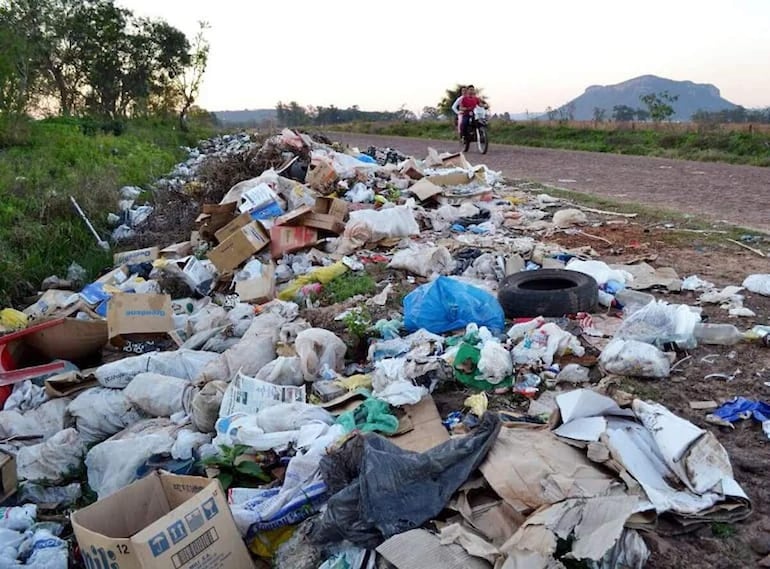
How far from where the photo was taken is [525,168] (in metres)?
11.6

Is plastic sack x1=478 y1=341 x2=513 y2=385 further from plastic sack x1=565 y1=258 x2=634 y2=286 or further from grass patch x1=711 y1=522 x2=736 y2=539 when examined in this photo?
plastic sack x1=565 y1=258 x2=634 y2=286

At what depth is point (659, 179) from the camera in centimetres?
959

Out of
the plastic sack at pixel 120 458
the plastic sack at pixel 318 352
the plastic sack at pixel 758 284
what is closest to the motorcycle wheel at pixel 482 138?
the plastic sack at pixel 758 284

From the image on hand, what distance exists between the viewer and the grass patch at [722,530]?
82.0 inches

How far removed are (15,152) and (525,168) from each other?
8645 millimetres

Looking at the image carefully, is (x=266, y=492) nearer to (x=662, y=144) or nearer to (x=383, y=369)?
(x=383, y=369)

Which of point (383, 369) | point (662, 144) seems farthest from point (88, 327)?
point (662, 144)

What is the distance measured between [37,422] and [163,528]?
6.30 ft

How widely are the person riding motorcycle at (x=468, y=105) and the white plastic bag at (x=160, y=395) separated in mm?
10935

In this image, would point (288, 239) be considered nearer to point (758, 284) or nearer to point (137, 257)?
point (137, 257)

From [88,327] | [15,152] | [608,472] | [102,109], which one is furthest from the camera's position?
[102,109]

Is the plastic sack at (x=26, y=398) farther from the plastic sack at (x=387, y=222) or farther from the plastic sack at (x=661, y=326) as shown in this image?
the plastic sack at (x=661, y=326)

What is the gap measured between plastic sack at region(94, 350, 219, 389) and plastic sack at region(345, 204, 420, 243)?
8.06ft

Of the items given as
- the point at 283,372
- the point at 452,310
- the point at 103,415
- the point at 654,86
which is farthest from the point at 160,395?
the point at 654,86
